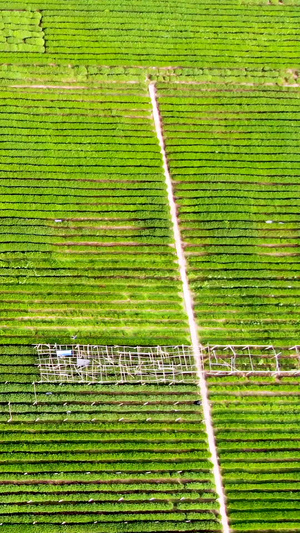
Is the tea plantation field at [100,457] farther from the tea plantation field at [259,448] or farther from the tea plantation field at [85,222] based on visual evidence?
the tea plantation field at [85,222]

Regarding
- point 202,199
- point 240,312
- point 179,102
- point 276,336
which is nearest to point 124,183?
point 202,199

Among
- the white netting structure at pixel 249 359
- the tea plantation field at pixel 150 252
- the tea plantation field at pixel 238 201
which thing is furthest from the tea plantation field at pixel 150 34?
the white netting structure at pixel 249 359

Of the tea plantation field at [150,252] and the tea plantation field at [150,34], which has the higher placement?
the tea plantation field at [150,34]

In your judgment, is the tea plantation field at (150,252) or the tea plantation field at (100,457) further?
the tea plantation field at (150,252)

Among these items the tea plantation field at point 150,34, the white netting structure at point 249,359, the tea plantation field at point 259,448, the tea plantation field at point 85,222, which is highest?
the tea plantation field at point 150,34

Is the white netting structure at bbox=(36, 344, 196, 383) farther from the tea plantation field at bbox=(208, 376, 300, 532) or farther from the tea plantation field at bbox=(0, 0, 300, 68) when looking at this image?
the tea plantation field at bbox=(0, 0, 300, 68)

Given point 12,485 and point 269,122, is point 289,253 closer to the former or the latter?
point 269,122

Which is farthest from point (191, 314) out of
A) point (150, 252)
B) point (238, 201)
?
point (238, 201)
